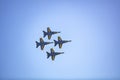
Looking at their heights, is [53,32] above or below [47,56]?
above

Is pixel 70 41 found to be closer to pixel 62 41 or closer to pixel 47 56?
pixel 62 41

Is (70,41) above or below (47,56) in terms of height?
above

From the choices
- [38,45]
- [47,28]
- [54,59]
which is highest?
[47,28]

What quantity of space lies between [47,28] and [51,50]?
6283mm

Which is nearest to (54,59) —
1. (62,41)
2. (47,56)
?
(47,56)

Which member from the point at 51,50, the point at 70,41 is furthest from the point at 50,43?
the point at 70,41

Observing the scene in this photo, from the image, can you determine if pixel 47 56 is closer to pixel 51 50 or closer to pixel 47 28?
pixel 51 50

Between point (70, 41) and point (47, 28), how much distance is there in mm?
7483

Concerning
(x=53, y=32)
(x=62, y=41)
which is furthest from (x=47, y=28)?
(x=62, y=41)

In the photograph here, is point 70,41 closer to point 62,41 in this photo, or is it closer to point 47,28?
point 62,41

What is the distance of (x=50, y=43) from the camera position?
57750mm

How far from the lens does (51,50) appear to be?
57.2 meters

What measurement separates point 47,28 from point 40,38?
390 centimetres

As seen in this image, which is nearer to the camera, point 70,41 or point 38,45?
point 70,41
